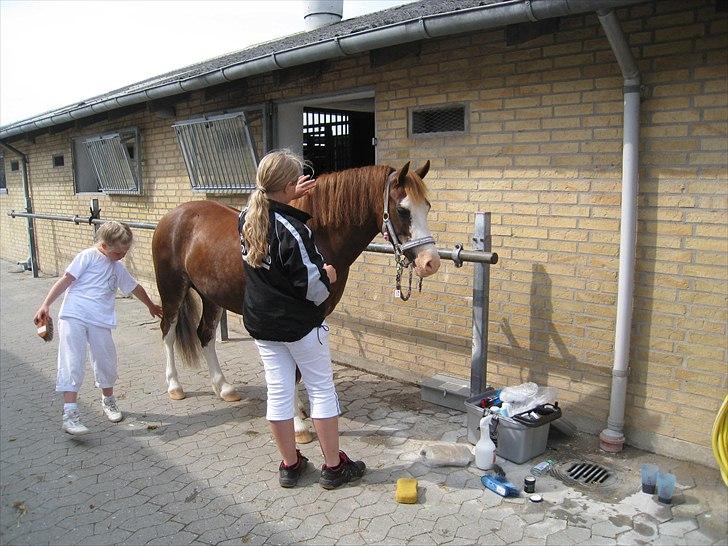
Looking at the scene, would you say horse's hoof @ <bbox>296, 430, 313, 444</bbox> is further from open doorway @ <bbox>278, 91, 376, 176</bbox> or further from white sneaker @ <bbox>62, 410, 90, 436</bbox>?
open doorway @ <bbox>278, 91, 376, 176</bbox>

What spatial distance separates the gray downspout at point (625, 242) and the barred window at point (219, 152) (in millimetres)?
4044

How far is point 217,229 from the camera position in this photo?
14.3 feet

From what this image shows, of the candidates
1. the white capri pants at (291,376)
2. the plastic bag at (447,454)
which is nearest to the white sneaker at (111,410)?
the white capri pants at (291,376)

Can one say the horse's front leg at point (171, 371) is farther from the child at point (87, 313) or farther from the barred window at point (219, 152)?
the barred window at point (219, 152)

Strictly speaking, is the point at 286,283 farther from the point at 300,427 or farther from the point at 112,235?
the point at 112,235

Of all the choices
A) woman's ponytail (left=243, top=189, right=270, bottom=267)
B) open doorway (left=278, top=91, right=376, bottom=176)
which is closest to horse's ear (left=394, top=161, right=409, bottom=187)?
woman's ponytail (left=243, top=189, right=270, bottom=267)

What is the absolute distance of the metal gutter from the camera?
3.17m

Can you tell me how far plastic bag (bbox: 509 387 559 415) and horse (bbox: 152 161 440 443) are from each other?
119 cm

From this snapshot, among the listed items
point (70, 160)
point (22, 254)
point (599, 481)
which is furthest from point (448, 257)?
point (22, 254)

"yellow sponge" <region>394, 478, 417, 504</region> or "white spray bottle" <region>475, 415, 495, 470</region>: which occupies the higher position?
"white spray bottle" <region>475, 415, 495, 470</region>

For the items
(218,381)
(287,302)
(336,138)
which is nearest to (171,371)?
(218,381)

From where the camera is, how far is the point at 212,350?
16.2ft

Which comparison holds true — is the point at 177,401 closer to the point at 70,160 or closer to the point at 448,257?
the point at 448,257

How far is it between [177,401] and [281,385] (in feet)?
6.87
